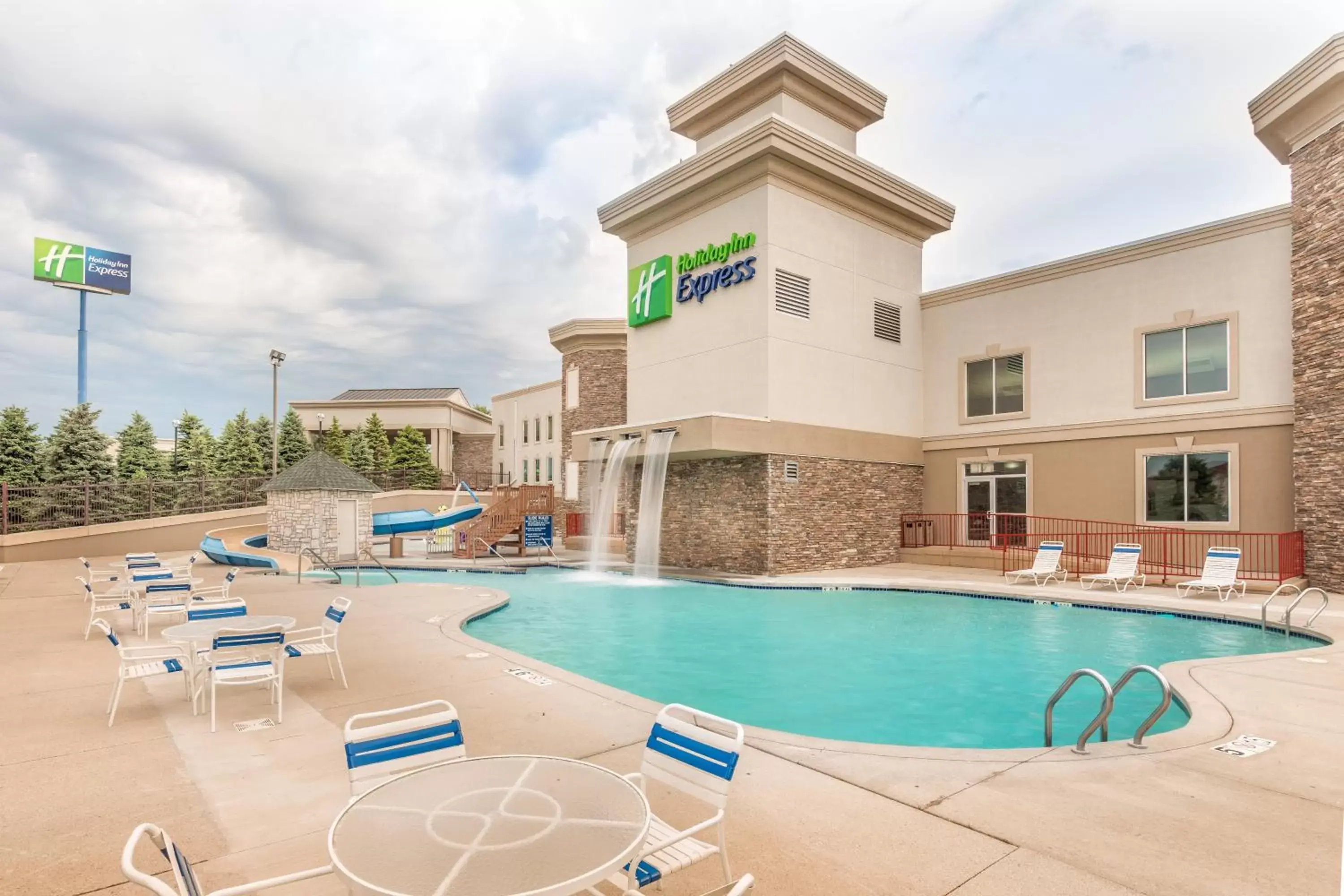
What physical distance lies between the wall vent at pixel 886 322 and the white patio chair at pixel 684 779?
67.5ft

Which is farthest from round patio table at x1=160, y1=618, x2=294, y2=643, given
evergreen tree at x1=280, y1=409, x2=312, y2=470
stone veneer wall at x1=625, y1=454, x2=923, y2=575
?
evergreen tree at x1=280, y1=409, x2=312, y2=470

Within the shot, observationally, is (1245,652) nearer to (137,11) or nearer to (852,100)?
(852,100)

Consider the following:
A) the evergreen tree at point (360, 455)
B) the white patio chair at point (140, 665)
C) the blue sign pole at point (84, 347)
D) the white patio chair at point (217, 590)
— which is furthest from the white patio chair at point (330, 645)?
the evergreen tree at point (360, 455)

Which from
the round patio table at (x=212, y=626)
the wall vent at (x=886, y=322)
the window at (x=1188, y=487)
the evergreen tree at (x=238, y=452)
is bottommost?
the round patio table at (x=212, y=626)

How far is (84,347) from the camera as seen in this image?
4212 centimetres

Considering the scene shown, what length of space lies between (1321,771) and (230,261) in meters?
43.8

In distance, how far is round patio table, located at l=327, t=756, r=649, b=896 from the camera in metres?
2.39

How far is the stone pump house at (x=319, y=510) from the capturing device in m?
22.5

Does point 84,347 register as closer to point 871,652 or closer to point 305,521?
point 305,521

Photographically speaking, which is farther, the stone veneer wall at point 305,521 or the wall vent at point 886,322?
the wall vent at point 886,322

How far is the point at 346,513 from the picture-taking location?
2309cm

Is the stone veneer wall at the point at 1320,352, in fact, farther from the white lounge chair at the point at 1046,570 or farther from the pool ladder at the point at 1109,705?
the pool ladder at the point at 1109,705

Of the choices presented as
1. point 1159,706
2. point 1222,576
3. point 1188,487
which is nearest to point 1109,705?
point 1159,706

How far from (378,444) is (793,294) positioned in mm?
45650
